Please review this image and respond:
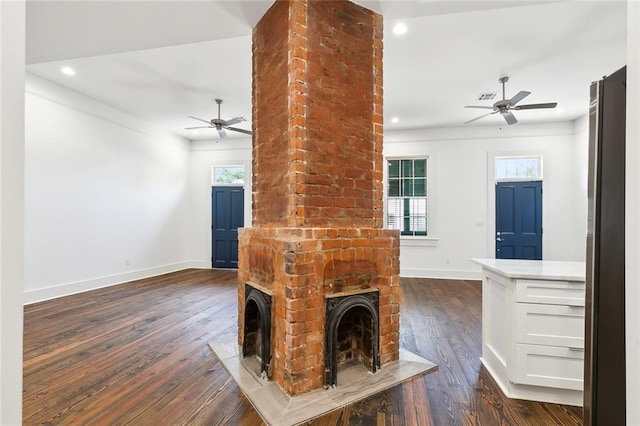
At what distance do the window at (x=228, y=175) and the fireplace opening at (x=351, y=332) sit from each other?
214 inches

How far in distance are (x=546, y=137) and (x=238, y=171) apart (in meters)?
6.56

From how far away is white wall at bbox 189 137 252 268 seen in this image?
7156 mm

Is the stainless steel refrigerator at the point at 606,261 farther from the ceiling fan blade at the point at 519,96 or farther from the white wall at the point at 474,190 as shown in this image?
the white wall at the point at 474,190

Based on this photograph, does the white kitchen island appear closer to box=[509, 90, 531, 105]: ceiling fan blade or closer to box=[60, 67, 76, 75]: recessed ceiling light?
box=[509, 90, 531, 105]: ceiling fan blade

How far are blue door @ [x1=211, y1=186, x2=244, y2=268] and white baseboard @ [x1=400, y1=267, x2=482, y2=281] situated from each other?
3950 mm

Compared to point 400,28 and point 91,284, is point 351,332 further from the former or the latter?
point 91,284

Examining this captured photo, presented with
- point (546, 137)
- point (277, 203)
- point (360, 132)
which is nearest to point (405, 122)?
point (546, 137)

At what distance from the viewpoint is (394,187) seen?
6527 millimetres

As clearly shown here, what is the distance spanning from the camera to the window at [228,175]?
7.27 m

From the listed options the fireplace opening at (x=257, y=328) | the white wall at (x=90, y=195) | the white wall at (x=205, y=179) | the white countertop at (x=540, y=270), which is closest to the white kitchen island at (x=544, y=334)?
the white countertop at (x=540, y=270)

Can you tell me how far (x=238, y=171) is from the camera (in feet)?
24.0

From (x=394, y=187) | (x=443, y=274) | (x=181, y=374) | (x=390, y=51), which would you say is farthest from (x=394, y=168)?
(x=181, y=374)

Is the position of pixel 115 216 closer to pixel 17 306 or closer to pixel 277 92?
pixel 277 92

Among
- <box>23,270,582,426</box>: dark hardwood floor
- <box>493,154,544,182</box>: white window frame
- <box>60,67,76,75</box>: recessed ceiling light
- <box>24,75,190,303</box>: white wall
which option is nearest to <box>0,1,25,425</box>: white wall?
<box>23,270,582,426</box>: dark hardwood floor
